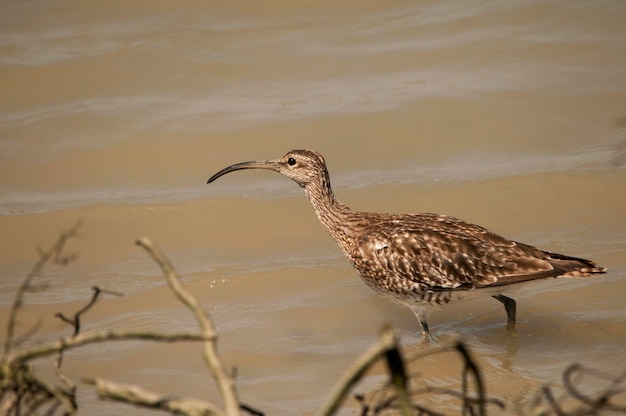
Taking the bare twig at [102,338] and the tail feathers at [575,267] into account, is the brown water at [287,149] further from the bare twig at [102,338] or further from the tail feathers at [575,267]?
the bare twig at [102,338]

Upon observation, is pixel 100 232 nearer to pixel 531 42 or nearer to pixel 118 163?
pixel 118 163

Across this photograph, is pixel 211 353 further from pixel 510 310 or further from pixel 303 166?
pixel 303 166

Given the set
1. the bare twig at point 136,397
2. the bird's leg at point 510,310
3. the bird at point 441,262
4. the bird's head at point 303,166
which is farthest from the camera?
the bird's head at point 303,166

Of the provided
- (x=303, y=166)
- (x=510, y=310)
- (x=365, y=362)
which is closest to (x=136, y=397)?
(x=365, y=362)

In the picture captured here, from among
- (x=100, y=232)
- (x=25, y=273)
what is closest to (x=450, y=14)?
(x=100, y=232)

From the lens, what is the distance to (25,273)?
873 centimetres

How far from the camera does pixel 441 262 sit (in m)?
7.40

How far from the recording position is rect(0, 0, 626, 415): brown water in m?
7.38

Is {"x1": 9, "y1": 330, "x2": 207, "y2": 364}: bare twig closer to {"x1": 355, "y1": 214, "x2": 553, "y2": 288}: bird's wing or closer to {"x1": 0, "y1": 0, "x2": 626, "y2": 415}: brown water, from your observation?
{"x1": 0, "y1": 0, "x2": 626, "y2": 415}: brown water

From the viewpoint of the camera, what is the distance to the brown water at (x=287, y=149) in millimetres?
7375

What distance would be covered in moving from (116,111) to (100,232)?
8.63 ft

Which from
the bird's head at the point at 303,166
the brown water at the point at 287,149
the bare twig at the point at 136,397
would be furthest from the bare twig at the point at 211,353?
the bird's head at the point at 303,166

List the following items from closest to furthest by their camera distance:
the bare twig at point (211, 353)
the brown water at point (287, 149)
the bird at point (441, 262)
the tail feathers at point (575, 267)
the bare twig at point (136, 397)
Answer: the bare twig at point (136, 397), the bare twig at point (211, 353), the tail feathers at point (575, 267), the bird at point (441, 262), the brown water at point (287, 149)

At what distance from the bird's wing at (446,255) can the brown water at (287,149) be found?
1.69ft
